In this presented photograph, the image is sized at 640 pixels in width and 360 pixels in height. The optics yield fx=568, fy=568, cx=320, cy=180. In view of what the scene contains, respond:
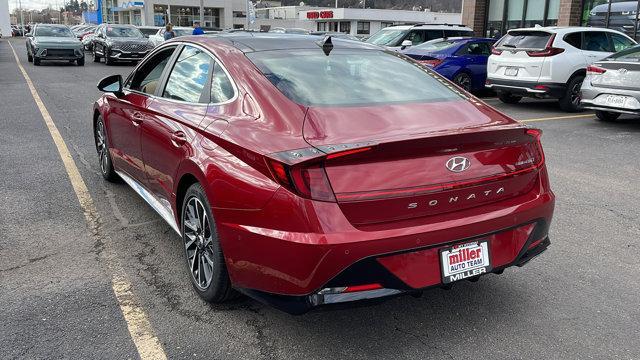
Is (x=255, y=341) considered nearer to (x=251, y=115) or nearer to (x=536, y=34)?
(x=251, y=115)

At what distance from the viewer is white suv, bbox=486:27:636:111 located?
11.2 m

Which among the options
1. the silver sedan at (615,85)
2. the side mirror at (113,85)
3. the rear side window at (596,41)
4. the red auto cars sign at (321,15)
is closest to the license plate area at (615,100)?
the silver sedan at (615,85)

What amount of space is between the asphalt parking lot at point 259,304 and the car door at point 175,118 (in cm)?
62

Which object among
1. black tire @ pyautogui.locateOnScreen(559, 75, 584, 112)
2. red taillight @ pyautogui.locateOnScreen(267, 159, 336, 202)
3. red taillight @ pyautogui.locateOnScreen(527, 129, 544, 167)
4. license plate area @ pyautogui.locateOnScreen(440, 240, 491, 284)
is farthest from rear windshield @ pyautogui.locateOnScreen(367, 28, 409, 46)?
red taillight @ pyautogui.locateOnScreen(267, 159, 336, 202)

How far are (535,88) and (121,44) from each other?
58.3 ft

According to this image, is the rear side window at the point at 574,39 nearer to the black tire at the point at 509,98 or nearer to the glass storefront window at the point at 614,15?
the black tire at the point at 509,98

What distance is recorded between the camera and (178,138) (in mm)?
3584

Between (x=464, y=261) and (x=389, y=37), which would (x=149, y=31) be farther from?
(x=464, y=261)

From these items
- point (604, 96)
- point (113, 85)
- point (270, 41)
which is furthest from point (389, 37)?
point (270, 41)

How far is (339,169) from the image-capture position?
2639 millimetres

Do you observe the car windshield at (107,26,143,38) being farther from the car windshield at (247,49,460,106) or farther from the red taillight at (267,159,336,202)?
the red taillight at (267,159,336,202)

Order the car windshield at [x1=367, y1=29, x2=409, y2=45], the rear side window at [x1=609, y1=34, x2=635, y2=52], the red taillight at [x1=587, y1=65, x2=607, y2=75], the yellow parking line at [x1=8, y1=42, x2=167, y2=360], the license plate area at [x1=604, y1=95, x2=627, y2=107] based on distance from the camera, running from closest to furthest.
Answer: the yellow parking line at [x1=8, y1=42, x2=167, y2=360]
the license plate area at [x1=604, y1=95, x2=627, y2=107]
the red taillight at [x1=587, y1=65, x2=607, y2=75]
the rear side window at [x1=609, y1=34, x2=635, y2=52]
the car windshield at [x1=367, y1=29, x2=409, y2=45]

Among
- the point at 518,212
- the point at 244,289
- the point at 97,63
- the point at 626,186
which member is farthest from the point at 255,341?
the point at 97,63

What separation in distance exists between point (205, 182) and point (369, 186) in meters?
0.98
